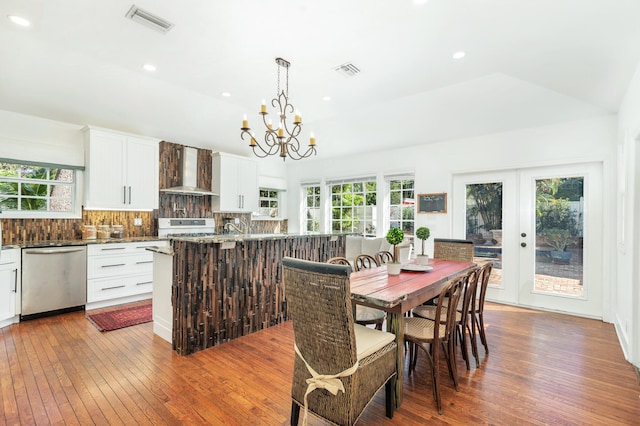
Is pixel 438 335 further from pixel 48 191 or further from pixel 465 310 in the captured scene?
pixel 48 191

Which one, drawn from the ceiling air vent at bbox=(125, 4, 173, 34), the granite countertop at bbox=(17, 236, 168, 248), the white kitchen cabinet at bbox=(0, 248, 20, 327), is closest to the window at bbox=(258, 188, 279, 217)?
the granite countertop at bbox=(17, 236, 168, 248)

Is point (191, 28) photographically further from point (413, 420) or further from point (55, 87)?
point (413, 420)

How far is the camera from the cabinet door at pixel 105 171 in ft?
14.5

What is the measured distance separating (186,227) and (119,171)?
1437mm

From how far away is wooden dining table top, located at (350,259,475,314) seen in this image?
6.45 feet

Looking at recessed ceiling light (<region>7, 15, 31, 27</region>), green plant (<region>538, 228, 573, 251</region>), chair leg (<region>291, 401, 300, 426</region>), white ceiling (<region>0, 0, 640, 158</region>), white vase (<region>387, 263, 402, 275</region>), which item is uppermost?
recessed ceiling light (<region>7, 15, 31, 27</region>)

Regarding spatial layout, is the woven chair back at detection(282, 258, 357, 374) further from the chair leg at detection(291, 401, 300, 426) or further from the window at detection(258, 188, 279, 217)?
the window at detection(258, 188, 279, 217)

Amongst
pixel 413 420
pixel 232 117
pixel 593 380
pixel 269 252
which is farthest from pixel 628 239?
pixel 232 117

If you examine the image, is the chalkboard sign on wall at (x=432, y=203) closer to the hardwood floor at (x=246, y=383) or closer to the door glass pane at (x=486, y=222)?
the door glass pane at (x=486, y=222)

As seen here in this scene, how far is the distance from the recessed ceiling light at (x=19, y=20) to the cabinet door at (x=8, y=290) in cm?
255

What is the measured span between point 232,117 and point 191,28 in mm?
2579

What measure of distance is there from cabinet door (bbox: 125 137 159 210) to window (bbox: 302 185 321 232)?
3.15m

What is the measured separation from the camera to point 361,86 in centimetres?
391

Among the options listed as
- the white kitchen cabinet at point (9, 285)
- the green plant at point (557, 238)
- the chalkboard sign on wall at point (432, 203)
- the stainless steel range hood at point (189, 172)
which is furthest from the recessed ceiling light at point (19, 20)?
the green plant at point (557, 238)
